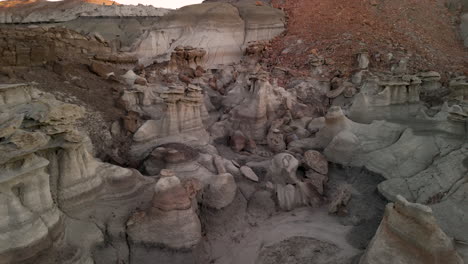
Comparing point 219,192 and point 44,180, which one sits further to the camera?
point 219,192

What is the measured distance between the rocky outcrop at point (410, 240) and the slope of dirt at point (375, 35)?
28.8 feet

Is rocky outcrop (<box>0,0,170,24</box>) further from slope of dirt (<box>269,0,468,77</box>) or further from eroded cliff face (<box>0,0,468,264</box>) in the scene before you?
slope of dirt (<box>269,0,468,77</box>)

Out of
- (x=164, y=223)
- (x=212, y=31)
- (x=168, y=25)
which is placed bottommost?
(x=164, y=223)

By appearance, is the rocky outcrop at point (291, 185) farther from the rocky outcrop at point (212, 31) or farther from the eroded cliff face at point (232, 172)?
the rocky outcrop at point (212, 31)

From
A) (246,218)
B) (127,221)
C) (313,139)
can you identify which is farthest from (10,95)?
(313,139)

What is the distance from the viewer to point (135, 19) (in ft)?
53.9

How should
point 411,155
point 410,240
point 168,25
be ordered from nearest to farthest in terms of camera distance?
point 410,240, point 411,155, point 168,25

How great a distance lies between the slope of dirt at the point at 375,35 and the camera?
11.8 meters

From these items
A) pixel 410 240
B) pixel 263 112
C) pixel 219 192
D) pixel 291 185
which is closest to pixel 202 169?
pixel 219 192

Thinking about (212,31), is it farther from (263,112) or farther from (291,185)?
(291,185)

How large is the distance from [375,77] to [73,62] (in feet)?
27.3

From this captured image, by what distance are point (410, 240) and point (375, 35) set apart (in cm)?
1098

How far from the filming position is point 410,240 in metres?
3.76

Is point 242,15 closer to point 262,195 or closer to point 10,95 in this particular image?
point 262,195
